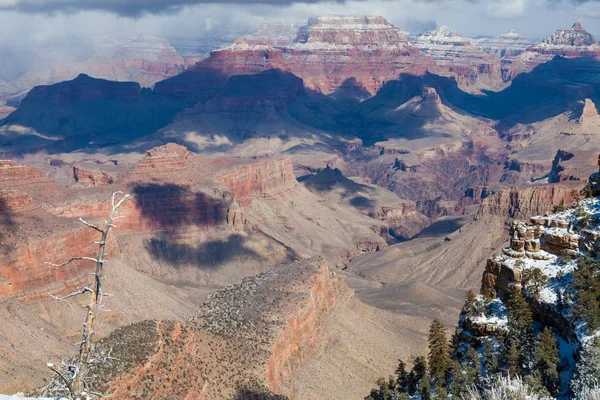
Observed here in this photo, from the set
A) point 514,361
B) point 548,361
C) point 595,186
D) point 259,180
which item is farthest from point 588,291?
point 259,180

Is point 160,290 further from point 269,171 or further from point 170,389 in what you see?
point 269,171

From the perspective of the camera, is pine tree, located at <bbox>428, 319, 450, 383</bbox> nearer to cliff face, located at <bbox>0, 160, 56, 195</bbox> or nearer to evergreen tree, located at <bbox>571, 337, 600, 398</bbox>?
evergreen tree, located at <bbox>571, 337, 600, 398</bbox>

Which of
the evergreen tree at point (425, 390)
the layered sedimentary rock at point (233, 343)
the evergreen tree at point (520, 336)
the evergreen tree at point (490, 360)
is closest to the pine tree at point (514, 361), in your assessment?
the evergreen tree at point (520, 336)

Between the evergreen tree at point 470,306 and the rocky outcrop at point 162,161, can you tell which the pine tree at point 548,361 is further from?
the rocky outcrop at point 162,161

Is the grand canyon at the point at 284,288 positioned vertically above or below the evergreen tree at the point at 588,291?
below

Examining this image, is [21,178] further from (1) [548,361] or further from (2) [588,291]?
(1) [548,361]

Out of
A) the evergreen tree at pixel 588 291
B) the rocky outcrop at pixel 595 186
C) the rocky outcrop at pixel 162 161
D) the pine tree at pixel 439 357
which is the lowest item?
the rocky outcrop at pixel 162 161

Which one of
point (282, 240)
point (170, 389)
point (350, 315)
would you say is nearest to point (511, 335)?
point (170, 389)

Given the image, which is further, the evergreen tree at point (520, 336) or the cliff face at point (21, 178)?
the cliff face at point (21, 178)
